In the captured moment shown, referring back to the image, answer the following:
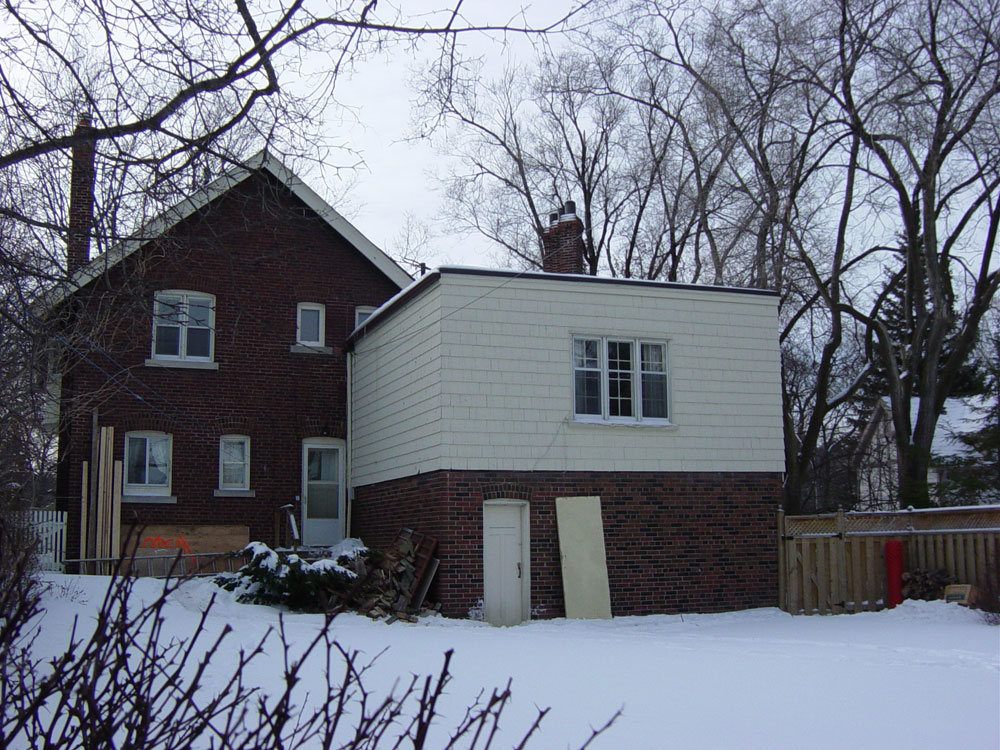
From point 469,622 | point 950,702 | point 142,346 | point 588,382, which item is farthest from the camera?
point 142,346

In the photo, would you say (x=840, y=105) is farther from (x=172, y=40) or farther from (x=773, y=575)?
(x=172, y=40)

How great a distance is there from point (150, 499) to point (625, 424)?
9433mm

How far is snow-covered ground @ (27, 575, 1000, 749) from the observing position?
884cm

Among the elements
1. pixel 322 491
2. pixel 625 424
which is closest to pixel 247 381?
pixel 322 491

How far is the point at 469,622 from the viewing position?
16797mm

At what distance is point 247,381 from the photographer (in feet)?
72.2

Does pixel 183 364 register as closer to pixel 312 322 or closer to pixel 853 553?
pixel 312 322

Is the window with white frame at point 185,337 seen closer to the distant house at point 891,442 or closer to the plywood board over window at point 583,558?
the plywood board over window at point 583,558

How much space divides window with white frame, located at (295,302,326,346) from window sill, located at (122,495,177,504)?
4.21m

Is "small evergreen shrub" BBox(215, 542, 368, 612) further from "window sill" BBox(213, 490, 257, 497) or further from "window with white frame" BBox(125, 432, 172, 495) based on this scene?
"window with white frame" BBox(125, 432, 172, 495)

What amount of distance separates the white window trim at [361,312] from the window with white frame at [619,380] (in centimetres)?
617

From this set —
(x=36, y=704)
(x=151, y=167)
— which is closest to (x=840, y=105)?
(x=151, y=167)

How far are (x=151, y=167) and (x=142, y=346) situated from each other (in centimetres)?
1400

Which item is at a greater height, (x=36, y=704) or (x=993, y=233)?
(x=993, y=233)
